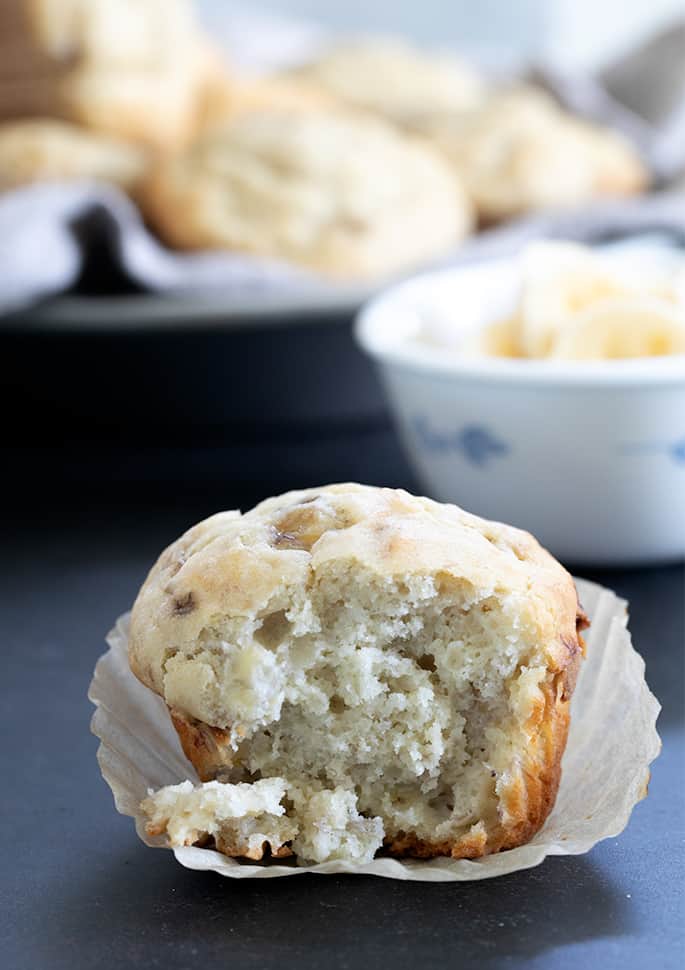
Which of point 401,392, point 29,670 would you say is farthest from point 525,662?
point 401,392

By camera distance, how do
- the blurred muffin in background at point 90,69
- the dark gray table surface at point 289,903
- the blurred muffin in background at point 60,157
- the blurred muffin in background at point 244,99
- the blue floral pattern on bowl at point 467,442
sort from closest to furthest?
1. the dark gray table surface at point 289,903
2. the blue floral pattern on bowl at point 467,442
3. the blurred muffin in background at point 60,157
4. the blurred muffin in background at point 90,69
5. the blurred muffin in background at point 244,99

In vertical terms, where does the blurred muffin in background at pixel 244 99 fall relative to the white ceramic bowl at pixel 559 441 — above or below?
above

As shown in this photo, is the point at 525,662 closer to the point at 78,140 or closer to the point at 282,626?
the point at 282,626

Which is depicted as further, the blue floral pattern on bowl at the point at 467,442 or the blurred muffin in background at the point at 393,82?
the blurred muffin in background at the point at 393,82

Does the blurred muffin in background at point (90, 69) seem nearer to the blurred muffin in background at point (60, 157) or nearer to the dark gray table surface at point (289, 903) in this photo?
the blurred muffin in background at point (60, 157)

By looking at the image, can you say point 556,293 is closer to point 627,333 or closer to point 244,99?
point 627,333

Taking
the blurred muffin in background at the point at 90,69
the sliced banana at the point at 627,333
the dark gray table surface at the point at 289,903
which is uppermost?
the blurred muffin in background at the point at 90,69

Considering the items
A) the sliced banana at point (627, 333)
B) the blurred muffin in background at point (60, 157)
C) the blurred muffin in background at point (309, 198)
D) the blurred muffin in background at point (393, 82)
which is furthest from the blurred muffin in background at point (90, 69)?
the sliced banana at point (627, 333)

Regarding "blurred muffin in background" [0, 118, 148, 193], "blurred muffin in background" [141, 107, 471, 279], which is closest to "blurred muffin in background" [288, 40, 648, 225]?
"blurred muffin in background" [141, 107, 471, 279]
